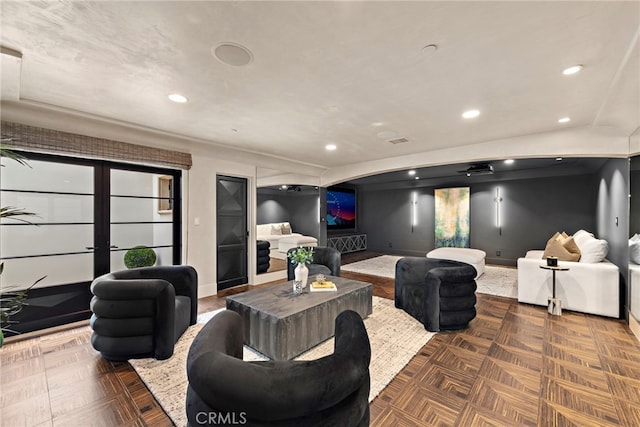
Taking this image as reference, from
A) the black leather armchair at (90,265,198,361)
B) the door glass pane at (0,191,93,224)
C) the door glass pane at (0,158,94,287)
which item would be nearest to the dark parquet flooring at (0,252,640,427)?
the black leather armchair at (90,265,198,361)

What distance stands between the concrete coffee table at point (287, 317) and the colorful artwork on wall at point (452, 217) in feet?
19.4

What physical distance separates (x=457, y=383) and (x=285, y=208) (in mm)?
8206

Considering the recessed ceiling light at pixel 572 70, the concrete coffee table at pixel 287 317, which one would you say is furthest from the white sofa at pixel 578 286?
the concrete coffee table at pixel 287 317

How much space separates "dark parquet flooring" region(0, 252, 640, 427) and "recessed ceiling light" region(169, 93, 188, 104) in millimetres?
2626

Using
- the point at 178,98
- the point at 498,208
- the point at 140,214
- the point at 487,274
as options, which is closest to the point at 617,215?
the point at 487,274

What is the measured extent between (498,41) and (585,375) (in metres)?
2.86

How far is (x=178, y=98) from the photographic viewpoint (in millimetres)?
2703

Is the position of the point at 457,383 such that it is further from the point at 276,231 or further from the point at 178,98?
the point at 276,231

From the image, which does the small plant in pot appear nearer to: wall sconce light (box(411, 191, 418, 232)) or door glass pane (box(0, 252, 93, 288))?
door glass pane (box(0, 252, 93, 288))

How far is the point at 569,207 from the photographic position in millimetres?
6363

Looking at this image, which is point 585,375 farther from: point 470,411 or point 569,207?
point 569,207

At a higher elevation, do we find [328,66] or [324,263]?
[328,66]

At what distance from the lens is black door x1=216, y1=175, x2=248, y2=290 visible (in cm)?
493

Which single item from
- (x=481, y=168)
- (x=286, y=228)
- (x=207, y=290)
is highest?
(x=481, y=168)
